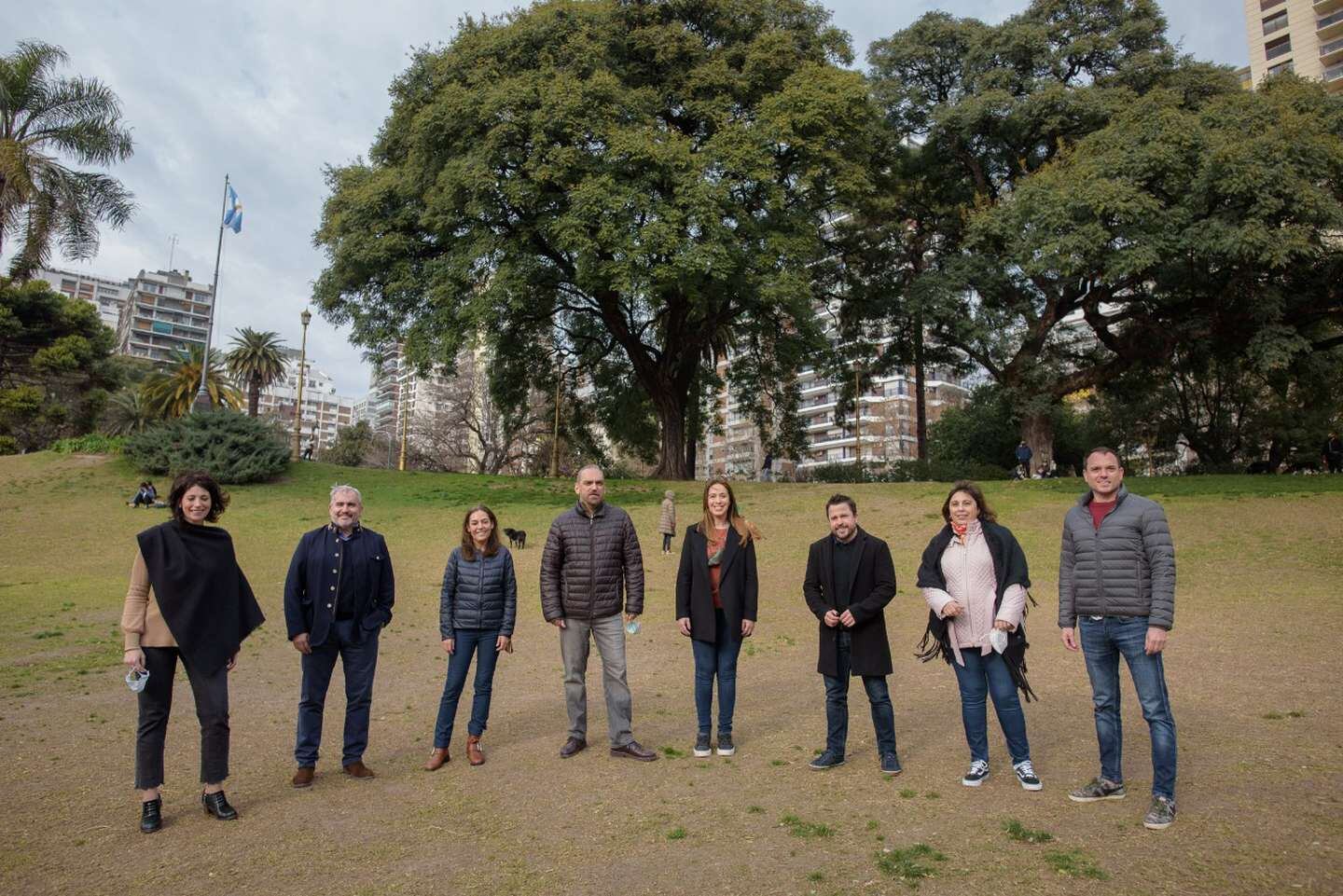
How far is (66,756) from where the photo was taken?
19.3 ft

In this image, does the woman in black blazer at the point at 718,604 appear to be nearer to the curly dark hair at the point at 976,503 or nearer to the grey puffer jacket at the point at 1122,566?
the curly dark hair at the point at 976,503

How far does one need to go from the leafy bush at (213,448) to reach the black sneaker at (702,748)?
24.8m

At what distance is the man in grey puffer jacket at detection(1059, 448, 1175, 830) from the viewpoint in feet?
14.9

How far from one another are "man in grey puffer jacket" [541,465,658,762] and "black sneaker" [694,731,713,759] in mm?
416

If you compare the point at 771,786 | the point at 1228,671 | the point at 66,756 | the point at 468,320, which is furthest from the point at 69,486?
the point at 1228,671

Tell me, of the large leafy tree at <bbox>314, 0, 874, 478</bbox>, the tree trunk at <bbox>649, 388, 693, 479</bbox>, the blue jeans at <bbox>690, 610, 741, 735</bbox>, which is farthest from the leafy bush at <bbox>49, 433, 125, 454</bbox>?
the blue jeans at <bbox>690, 610, 741, 735</bbox>

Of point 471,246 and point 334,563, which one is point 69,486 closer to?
point 471,246

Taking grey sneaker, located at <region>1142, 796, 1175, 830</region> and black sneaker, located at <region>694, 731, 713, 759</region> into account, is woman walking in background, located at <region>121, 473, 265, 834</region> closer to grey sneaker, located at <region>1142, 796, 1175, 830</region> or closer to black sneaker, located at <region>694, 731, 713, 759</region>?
black sneaker, located at <region>694, 731, 713, 759</region>

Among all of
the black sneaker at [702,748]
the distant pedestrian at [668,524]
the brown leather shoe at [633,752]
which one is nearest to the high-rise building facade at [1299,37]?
the distant pedestrian at [668,524]

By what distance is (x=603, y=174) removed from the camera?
23250mm

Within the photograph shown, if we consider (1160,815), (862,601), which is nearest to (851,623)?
(862,601)

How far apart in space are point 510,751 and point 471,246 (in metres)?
20.7

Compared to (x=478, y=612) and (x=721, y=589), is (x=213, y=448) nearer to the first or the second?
(x=478, y=612)

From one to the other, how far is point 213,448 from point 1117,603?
27976mm
